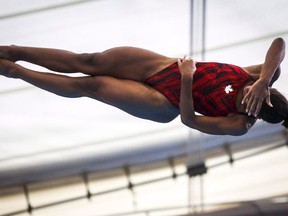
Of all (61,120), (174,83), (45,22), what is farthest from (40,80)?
(61,120)

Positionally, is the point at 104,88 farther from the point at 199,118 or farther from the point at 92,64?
the point at 199,118

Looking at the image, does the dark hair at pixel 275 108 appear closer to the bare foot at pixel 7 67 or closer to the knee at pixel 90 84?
the knee at pixel 90 84

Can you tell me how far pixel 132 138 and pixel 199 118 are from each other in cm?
58

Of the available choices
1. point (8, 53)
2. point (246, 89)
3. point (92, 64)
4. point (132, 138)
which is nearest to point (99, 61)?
point (92, 64)

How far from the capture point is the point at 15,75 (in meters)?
1.00

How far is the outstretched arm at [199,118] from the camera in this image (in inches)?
37.8

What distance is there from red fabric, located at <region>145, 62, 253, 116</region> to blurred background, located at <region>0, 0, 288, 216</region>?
0.34m

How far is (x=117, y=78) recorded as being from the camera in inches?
40.2

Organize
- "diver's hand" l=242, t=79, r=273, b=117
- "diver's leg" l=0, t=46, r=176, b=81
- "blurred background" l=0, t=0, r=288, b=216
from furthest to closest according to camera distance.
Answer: "blurred background" l=0, t=0, r=288, b=216 → "diver's leg" l=0, t=46, r=176, b=81 → "diver's hand" l=242, t=79, r=273, b=117

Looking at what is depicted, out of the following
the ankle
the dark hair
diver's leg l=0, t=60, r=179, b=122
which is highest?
the ankle

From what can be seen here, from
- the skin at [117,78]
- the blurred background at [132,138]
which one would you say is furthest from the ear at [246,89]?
the blurred background at [132,138]

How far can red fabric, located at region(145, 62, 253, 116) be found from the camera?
0.99 meters

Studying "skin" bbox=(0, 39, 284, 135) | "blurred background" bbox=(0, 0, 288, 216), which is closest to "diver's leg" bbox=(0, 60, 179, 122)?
"skin" bbox=(0, 39, 284, 135)

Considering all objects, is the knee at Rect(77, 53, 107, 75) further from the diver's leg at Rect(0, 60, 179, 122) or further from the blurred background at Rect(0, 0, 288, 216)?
the blurred background at Rect(0, 0, 288, 216)
